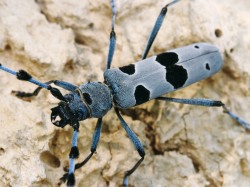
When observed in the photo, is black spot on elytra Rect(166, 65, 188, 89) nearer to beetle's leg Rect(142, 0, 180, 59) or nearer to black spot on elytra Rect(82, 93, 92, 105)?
beetle's leg Rect(142, 0, 180, 59)

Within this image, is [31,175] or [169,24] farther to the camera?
[169,24]

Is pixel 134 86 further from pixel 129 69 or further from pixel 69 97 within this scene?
pixel 69 97

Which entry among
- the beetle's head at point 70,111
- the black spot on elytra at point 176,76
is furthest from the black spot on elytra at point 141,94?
the beetle's head at point 70,111

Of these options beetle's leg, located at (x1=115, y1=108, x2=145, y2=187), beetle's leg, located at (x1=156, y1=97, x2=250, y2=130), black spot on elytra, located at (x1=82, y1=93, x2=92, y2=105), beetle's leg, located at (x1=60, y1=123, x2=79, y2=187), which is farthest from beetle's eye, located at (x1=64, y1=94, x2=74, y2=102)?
beetle's leg, located at (x1=156, y1=97, x2=250, y2=130)

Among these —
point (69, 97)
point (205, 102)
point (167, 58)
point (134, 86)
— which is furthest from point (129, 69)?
point (205, 102)

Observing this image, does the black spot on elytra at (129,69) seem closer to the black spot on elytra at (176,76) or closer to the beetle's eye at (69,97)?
the black spot on elytra at (176,76)

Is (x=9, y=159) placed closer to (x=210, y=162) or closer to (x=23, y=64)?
(x=23, y=64)

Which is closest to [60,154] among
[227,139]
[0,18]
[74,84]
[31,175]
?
[31,175]
